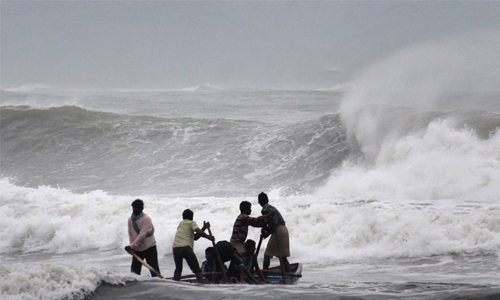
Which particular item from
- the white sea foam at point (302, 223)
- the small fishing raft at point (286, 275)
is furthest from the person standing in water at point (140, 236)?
the white sea foam at point (302, 223)

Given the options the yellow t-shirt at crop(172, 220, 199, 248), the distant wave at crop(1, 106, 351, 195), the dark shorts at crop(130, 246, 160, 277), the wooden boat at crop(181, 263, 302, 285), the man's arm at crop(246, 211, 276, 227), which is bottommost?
the wooden boat at crop(181, 263, 302, 285)

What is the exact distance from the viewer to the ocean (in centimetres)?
620

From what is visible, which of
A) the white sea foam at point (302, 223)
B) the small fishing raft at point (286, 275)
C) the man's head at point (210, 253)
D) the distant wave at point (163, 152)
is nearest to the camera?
the man's head at point (210, 253)

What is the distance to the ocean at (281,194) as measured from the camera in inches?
244

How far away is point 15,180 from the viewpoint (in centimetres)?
2233

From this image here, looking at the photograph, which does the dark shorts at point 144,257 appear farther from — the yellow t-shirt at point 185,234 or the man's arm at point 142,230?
the yellow t-shirt at point 185,234

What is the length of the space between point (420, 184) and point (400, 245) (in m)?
4.11

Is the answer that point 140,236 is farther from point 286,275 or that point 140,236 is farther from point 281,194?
point 281,194

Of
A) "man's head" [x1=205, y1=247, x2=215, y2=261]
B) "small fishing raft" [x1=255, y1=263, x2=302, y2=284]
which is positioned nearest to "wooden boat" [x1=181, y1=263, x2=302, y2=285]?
"small fishing raft" [x1=255, y1=263, x2=302, y2=284]

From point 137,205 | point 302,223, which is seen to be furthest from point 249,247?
point 302,223

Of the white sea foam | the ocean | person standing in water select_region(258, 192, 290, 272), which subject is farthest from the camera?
the white sea foam

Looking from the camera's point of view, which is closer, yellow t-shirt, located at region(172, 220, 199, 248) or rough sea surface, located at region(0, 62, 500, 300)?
rough sea surface, located at region(0, 62, 500, 300)

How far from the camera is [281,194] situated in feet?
58.0

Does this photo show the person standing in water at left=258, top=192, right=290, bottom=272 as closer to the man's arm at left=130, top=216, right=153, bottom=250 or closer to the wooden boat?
the wooden boat
